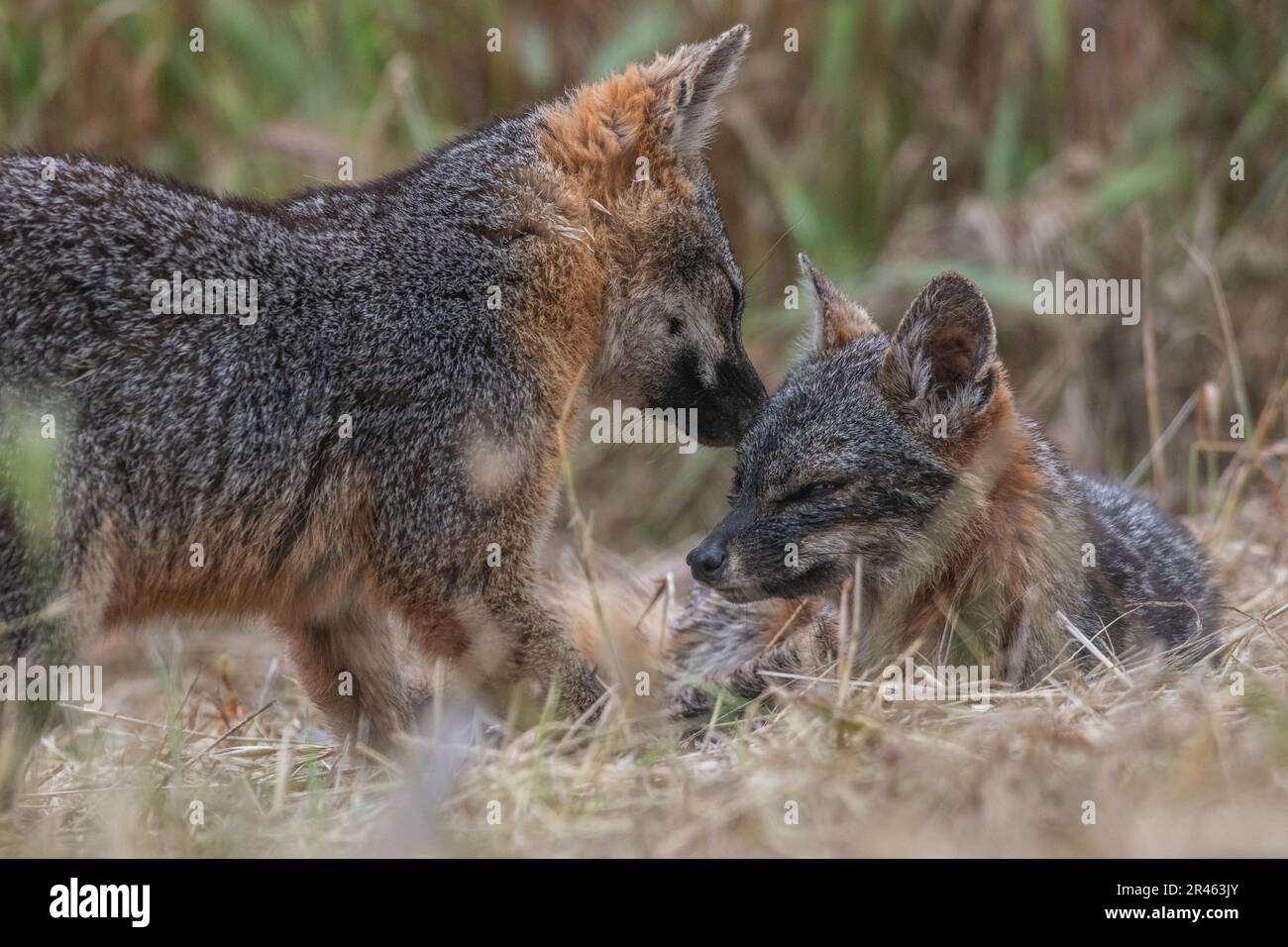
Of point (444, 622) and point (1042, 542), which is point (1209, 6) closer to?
point (1042, 542)

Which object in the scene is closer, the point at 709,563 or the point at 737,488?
the point at 709,563

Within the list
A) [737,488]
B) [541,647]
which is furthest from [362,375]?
[737,488]

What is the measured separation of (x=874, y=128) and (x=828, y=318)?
342cm

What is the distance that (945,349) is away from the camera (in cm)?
487

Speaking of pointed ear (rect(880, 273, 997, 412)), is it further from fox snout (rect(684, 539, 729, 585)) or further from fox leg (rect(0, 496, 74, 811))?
fox leg (rect(0, 496, 74, 811))

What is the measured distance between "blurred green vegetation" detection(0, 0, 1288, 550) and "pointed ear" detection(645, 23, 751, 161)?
2617mm

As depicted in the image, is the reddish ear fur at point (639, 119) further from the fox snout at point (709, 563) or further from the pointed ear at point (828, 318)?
the fox snout at point (709, 563)

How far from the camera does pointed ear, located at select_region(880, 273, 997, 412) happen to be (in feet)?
15.6

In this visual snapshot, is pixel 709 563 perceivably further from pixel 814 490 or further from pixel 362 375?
pixel 362 375

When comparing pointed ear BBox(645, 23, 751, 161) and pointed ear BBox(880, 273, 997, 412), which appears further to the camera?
pointed ear BBox(645, 23, 751, 161)

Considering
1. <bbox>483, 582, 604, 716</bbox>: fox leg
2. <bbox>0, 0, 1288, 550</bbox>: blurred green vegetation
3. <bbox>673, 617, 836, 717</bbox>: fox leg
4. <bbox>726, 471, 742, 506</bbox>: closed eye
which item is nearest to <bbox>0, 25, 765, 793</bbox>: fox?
<bbox>483, 582, 604, 716</bbox>: fox leg

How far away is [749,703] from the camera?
454 centimetres

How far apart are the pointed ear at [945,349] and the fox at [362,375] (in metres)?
0.66

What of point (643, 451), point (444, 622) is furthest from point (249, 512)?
point (643, 451)
